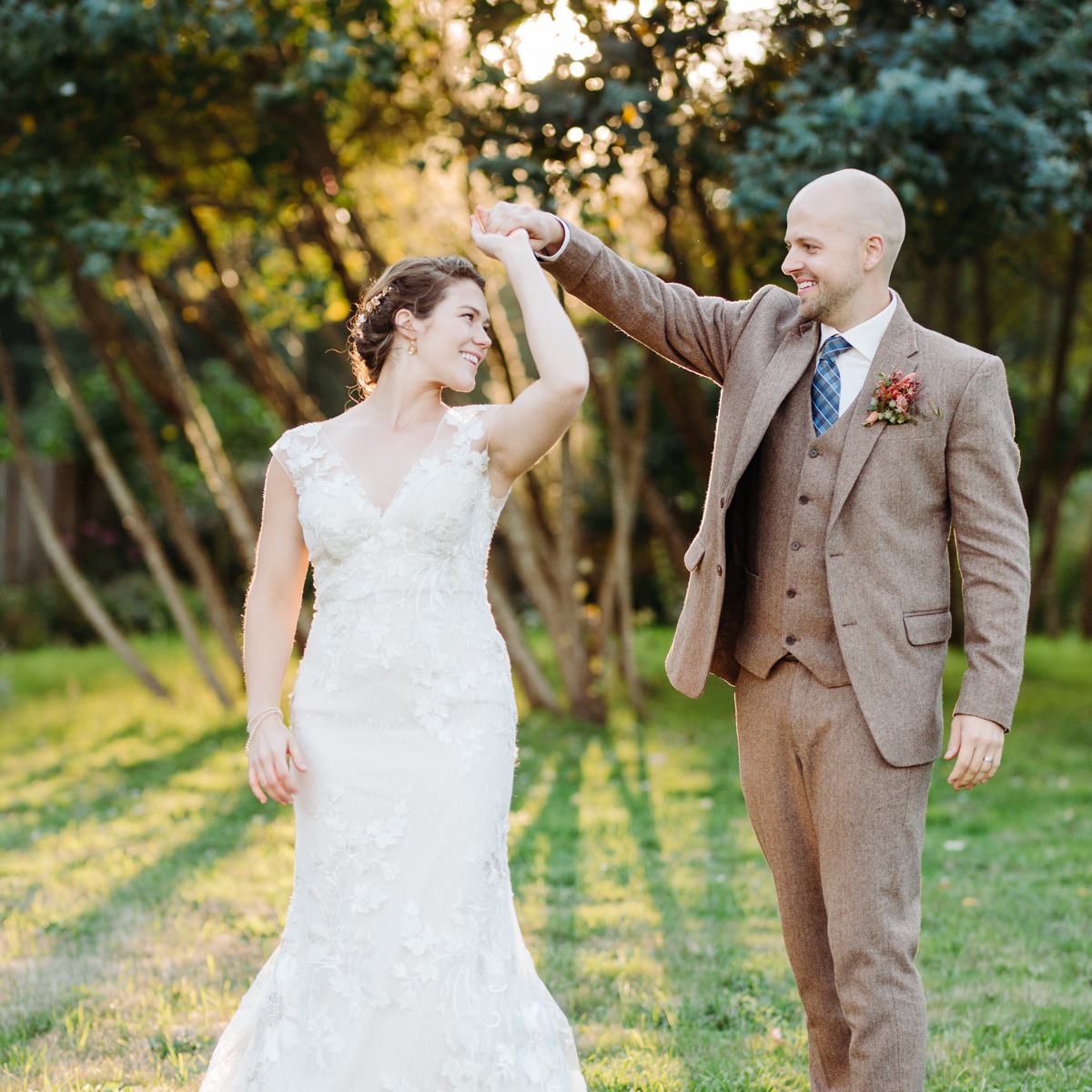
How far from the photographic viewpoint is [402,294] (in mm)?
3131

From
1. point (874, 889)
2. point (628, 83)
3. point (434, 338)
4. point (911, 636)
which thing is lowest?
point (874, 889)

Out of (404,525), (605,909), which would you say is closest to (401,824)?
(404,525)

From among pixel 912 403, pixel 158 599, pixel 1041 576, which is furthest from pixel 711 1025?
pixel 158 599

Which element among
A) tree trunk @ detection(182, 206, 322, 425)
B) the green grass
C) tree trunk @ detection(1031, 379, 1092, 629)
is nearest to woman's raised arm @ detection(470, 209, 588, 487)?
the green grass

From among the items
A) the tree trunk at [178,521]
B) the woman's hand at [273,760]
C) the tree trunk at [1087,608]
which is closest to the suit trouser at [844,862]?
the woman's hand at [273,760]

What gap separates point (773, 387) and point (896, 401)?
0.93 ft

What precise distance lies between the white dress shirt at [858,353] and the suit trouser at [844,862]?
602 mm

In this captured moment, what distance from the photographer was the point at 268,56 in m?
8.59

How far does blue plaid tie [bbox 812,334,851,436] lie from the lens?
3012mm

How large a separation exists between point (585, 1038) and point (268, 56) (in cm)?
665

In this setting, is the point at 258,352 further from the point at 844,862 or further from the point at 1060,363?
the point at 844,862

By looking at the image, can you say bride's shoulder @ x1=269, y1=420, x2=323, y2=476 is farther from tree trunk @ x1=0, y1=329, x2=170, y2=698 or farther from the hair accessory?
tree trunk @ x1=0, y1=329, x2=170, y2=698

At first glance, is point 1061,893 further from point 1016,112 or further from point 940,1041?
point 1016,112

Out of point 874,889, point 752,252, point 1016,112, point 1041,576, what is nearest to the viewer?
point 874,889
